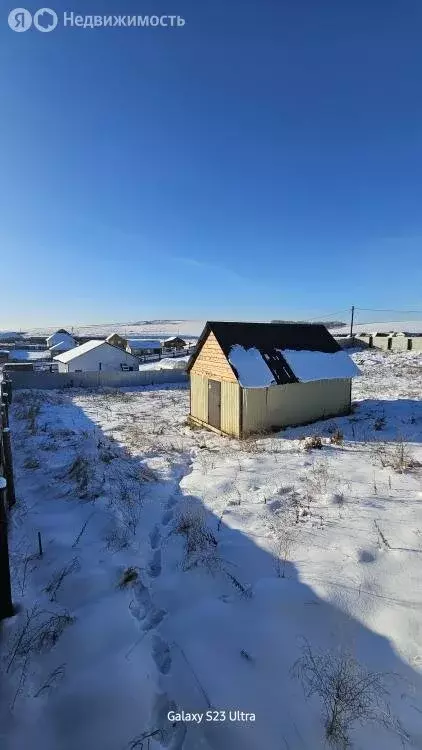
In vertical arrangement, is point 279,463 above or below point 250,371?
below

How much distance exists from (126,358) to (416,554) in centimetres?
4339

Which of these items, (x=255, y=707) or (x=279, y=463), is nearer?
(x=255, y=707)

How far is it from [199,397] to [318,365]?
5.33 m

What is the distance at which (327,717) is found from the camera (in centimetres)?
306

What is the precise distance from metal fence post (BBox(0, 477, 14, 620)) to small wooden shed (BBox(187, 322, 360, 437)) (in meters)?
10.4

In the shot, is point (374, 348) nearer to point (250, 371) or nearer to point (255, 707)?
point (250, 371)

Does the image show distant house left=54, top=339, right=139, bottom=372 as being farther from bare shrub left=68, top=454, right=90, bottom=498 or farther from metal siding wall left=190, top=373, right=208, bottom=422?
bare shrub left=68, top=454, right=90, bottom=498

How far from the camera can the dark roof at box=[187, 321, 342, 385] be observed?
15055 mm

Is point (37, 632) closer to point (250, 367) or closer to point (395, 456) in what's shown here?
point (395, 456)

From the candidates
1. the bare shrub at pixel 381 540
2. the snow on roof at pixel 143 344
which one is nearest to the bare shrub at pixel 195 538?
the bare shrub at pixel 381 540

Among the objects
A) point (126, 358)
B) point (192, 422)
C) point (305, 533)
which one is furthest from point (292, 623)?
point (126, 358)

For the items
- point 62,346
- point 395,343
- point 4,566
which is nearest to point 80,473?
point 4,566

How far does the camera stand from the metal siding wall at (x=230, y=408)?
14.3m

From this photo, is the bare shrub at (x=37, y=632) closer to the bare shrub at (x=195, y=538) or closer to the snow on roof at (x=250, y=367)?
the bare shrub at (x=195, y=538)
